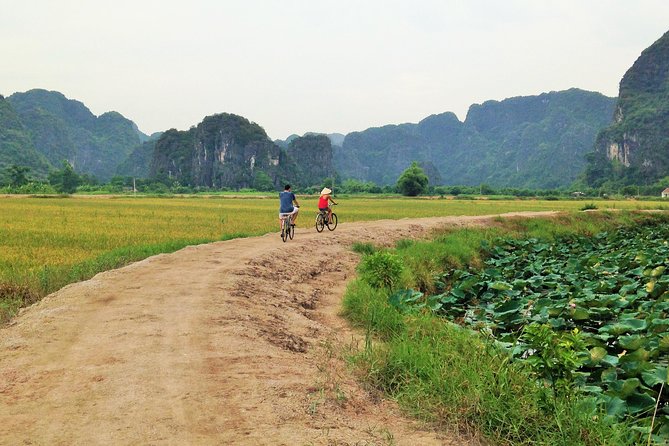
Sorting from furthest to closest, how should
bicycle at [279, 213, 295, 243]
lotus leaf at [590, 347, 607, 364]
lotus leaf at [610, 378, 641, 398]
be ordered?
bicycle at [279, 213, 295, 243], lotus leaf at [590, 347, 607, 364], lotus leaf at [610, 378, 641, 398]

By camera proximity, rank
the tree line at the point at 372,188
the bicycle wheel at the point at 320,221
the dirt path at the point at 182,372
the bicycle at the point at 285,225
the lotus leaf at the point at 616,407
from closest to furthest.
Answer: the dirt path at the point at 182,372
the lotus leaf at the point at 616,407
the bicycle at the point at 285,225
the bicycle wheel at the point at 320,221
the tree line at the point at 372,188

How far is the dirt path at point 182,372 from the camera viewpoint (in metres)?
2.82

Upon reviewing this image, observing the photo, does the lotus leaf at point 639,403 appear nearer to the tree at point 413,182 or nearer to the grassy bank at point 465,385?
the grassy bank at point 465,385

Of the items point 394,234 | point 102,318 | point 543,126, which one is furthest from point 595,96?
point 102,318

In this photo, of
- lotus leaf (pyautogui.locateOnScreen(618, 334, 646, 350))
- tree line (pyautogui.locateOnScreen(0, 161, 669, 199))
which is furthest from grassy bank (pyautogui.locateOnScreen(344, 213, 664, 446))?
tree line (pyautogui.locateOnScreen(0, 161, 669, 199))

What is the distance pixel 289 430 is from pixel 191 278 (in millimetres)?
4707

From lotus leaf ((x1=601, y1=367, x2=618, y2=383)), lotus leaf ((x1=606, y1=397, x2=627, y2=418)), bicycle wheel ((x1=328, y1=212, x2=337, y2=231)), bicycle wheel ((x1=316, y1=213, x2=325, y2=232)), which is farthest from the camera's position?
bicycle wheel ((x1=328, y1=212, x2=337, y2=231))

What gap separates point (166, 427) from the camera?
→ 2.79 metres

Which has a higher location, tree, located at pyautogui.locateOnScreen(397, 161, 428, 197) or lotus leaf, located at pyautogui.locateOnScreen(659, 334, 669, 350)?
tree, located at pyautogui.locateOnScreen(397, 161, 428, 197)

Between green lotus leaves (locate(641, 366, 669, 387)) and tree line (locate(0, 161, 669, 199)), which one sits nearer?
green lotus leaves (locate(641, 366, 669, 387))

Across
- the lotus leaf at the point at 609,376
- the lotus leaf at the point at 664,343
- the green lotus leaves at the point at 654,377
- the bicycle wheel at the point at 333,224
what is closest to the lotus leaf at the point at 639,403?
the green lotus leaves at the point at 654,377

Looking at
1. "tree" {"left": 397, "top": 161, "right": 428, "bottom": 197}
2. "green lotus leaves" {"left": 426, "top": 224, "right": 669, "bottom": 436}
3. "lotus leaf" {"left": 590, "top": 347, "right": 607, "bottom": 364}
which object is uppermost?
"tree" {"left": 397, "top": 161, "right": 428, "bottom": 197}

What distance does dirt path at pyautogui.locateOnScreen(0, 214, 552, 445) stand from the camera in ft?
9.26

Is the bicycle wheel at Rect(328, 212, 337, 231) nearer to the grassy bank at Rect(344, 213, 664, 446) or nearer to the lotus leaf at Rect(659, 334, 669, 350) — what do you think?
the grassy bank at Rect(344, 213, 664, 446)
